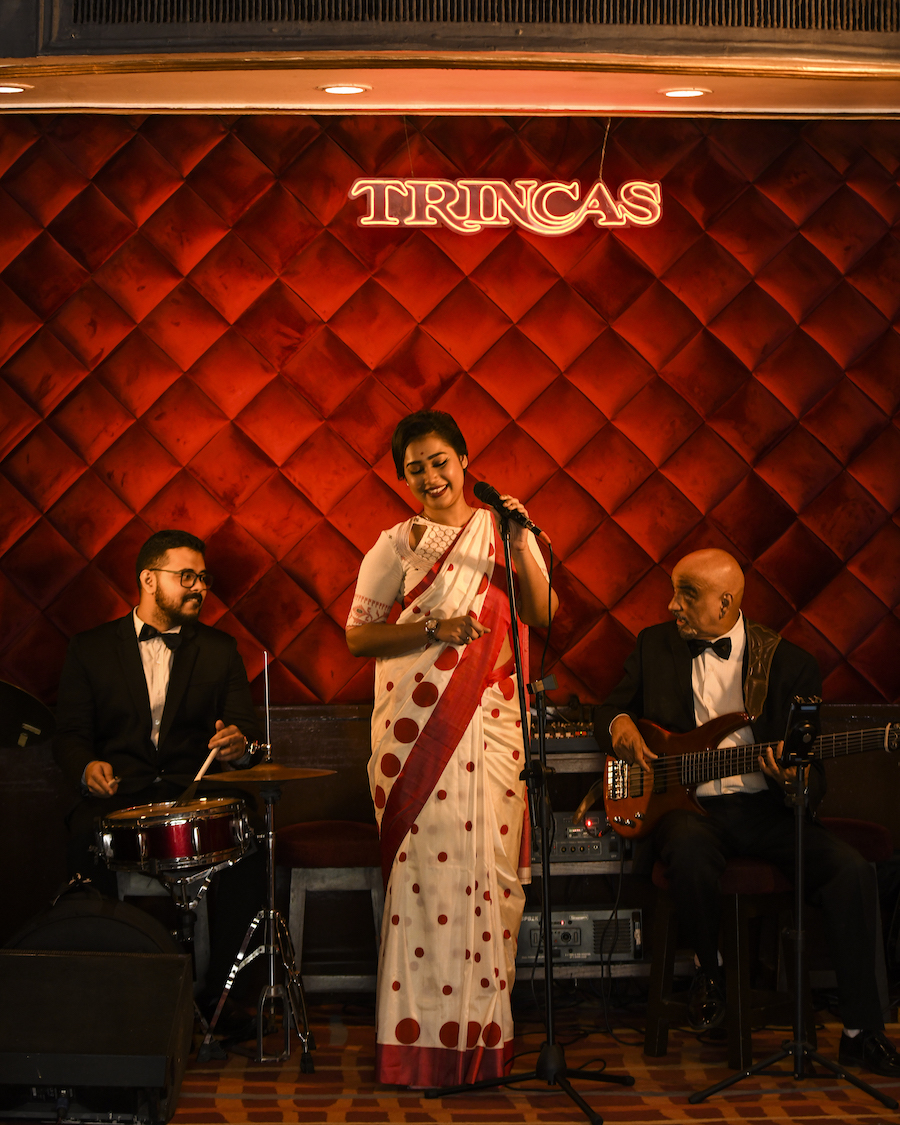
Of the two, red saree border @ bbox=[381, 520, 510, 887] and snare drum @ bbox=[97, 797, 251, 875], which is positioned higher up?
red saree border @ bbox=[381, 520, 510, 887]

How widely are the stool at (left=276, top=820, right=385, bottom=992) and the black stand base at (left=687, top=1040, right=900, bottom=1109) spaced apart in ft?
3.81

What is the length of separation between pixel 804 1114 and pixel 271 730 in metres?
2.20

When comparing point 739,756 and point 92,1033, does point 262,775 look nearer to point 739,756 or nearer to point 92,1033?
point 92,1033

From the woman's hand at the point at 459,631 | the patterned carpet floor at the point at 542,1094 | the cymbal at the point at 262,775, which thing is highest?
the woman's hand at the point at 459,631

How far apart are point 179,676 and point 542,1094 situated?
1820mm

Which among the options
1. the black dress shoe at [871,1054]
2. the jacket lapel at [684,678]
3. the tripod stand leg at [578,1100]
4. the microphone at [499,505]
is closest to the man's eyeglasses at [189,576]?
the microphone at [499,505]

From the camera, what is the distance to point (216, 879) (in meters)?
3.78

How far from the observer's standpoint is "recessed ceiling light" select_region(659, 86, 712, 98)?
398 cm

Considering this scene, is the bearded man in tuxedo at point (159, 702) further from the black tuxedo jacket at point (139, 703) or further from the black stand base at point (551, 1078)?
the black stand base at point (551, 1078)

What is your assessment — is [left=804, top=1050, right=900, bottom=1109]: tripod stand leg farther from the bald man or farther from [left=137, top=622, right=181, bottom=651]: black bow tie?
[left=137, top=622, right=181, bottom=651]: black bow tie

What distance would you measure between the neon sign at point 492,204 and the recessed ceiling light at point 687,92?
0.34 m

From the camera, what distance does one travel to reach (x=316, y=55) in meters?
3.69

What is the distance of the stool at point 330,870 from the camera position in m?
3.66

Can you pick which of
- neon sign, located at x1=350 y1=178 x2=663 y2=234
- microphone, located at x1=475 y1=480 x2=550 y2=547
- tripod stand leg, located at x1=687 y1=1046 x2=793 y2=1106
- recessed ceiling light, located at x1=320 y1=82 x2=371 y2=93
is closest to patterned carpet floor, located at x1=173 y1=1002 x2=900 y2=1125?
tripod stand leg, located at x1=687 y1=1046 x2=793 y2=1106
